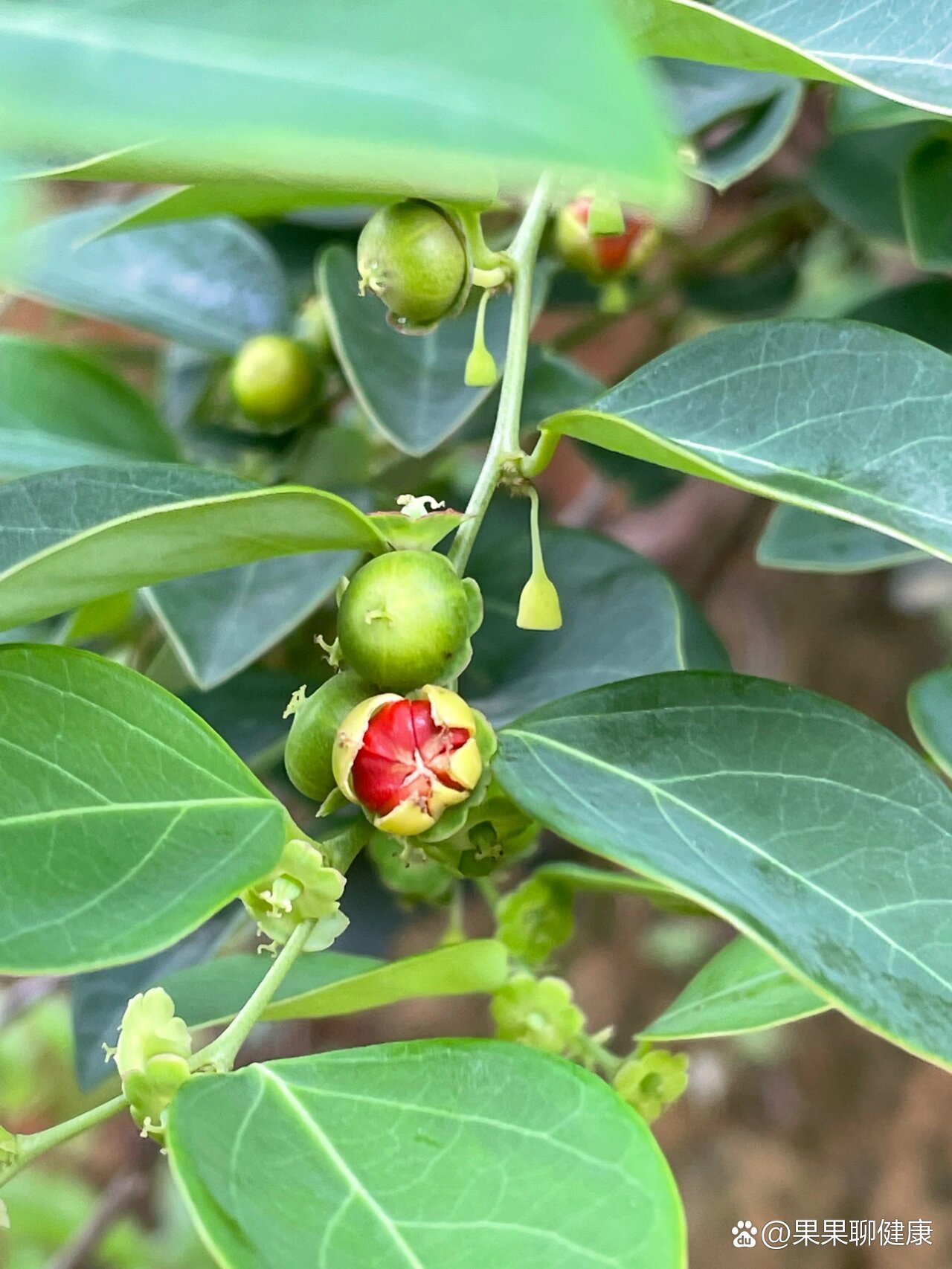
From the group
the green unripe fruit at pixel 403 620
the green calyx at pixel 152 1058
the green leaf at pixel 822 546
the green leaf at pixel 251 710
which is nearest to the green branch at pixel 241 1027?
the green calyx at pixel 152 1058

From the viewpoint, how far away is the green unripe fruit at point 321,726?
0.48m

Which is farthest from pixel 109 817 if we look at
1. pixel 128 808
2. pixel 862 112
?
pixel 862 112

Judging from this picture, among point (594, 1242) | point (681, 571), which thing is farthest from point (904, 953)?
point (681, 571)

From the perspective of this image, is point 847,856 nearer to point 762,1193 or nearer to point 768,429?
point 768,429

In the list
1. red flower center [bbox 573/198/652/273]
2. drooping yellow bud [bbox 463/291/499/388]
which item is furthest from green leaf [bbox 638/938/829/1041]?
red flower center [bbox 573/198/652/273]

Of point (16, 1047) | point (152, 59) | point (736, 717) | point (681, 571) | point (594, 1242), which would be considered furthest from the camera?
point (16, 1047)

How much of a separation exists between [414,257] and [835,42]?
0.19 m

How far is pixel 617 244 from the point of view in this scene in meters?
0.88

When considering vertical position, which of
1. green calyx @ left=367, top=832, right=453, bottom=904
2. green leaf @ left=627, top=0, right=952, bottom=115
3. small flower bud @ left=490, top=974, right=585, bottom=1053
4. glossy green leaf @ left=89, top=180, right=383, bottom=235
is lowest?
green calyx @ left=367, top=832, right=453, bottom=904

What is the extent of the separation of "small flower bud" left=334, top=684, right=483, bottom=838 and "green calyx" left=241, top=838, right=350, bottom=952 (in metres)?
0.03

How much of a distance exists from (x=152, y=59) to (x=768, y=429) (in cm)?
31

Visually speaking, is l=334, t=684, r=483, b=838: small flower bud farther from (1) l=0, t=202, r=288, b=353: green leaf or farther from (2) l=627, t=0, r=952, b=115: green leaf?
(1) l=0, t=202, r=288, b=353: green leaf

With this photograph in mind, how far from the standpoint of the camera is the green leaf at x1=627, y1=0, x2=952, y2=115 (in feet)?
1.46

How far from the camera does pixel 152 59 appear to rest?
21cm
